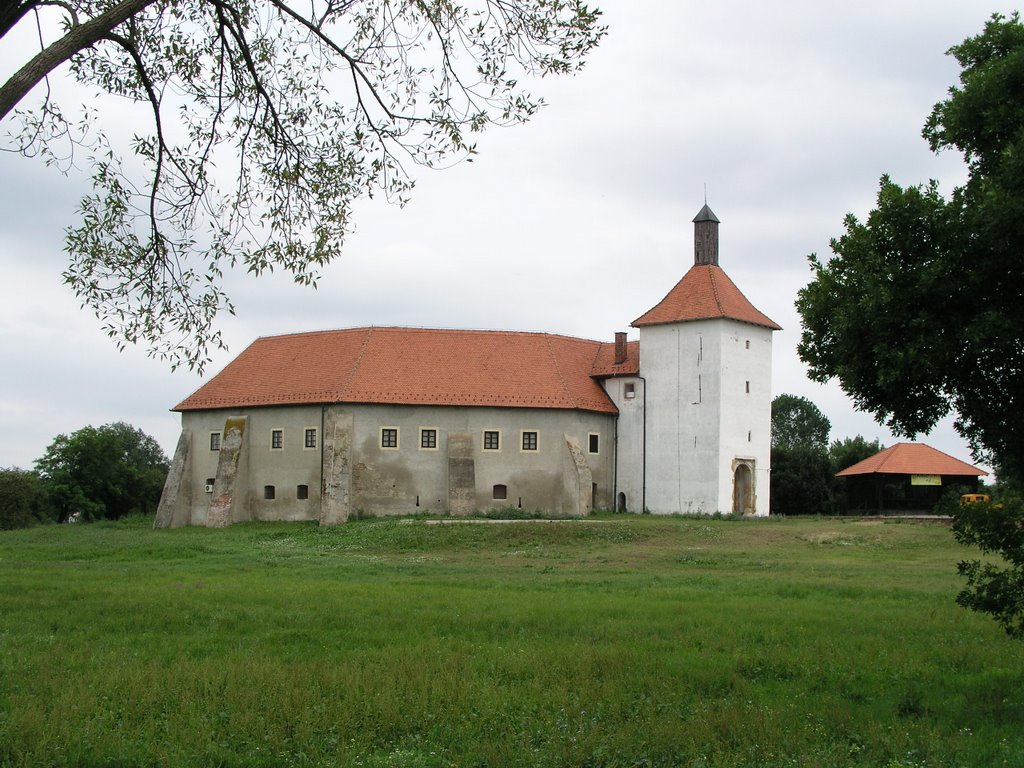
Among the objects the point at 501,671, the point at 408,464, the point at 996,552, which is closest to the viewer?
the point at 996,552

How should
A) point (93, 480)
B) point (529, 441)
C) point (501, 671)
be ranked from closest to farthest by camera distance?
point (501, 671) → point (529, 441) → point (93, 480)

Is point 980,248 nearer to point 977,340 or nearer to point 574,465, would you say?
point 977,340

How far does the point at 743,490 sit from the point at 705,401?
14.2 feet

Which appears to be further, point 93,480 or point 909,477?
point 93,480

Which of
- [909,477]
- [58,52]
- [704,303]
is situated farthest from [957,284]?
[909,477]

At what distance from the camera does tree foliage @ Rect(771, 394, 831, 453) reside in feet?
346

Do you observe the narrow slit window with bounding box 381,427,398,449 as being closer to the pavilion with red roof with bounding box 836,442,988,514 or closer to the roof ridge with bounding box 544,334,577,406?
the roof ridge with bounding box 544,334,577,406

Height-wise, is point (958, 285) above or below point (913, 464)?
above

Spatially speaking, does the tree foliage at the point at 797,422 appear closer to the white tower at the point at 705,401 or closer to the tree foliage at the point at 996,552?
the white tower at the point at 705,401

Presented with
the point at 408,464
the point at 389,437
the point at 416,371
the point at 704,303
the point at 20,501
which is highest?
the point at 704,303

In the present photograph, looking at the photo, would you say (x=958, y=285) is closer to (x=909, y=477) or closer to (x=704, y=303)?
(x=704, y=303)

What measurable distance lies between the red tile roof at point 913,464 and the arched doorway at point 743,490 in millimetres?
9897

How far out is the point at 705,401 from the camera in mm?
45125

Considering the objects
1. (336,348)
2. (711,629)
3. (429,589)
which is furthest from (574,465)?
(711,629)
